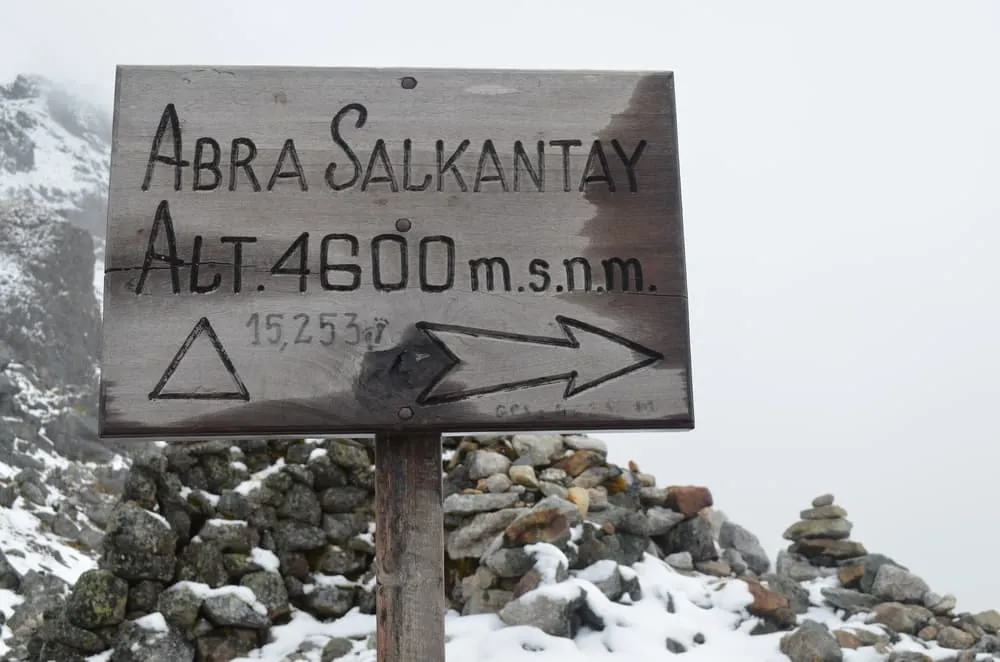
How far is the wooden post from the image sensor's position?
2.19 meters

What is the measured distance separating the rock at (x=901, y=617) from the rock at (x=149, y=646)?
599 centimetres

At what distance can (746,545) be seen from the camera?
32.4 ft

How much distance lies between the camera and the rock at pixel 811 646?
6438 millimetres

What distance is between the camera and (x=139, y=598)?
21.7ft

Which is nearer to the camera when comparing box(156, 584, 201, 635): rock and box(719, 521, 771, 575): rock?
box(156, 584, 201, 635): rock

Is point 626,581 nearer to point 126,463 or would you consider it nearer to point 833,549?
point 833,549

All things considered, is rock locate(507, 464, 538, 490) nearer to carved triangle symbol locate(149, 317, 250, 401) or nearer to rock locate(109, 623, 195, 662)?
rock locate(109, 623, 195, 662)

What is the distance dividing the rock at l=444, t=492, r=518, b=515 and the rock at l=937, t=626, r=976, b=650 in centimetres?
399

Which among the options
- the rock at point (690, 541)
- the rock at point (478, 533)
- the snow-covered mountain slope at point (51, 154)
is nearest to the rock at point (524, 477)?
the rock at point (478, 533)

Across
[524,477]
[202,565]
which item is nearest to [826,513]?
[524,477]

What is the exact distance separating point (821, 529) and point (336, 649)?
567cm

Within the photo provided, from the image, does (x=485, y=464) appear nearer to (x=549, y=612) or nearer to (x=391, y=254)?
(x=549, y=612)

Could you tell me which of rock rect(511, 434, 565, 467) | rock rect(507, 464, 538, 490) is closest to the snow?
rock rect(507, 464, 538, 490)

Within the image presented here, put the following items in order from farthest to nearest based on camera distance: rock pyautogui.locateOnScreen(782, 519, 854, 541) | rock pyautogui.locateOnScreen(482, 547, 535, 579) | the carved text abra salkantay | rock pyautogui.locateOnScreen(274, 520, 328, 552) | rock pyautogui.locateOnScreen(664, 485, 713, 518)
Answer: rock pyautogui.locateOnScreen(782, 519, 854, 541)
rock pyautogui.locateOnScreen(664, 485, 713, 518)
rock pyautogui.locateOnScreen(274, 520, 328, 552)
rock pyautogui.locateOnScreen(482, 547, 535, 579)
the carved text abra salkantay
